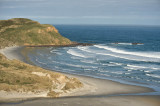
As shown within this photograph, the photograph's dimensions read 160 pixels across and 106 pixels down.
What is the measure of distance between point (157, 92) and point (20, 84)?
18.9 metres

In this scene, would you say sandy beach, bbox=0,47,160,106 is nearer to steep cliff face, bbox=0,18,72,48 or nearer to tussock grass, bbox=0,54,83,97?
tussock grass, bbox=0,54,83,97

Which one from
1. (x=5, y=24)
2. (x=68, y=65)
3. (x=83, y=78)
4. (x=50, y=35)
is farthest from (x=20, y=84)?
(x=5, y=24)

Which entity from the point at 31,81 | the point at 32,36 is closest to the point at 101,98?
the point at 31,81

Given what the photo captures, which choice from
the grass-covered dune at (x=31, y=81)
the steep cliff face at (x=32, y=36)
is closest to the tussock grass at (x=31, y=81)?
the grass-covered dune at (x=31, y=81)

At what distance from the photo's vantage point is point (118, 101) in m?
28.9

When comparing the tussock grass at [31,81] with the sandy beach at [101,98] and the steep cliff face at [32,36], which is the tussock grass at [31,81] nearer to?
the sandy beach at [101,98]

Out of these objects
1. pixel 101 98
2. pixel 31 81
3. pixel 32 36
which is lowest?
→ pixel 101 98

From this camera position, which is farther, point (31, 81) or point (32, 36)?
point (32, 36)

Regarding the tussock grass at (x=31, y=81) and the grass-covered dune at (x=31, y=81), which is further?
the tussock grass at (x=31, y=81)

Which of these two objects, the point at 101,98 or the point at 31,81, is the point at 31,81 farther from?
the point at 101,98

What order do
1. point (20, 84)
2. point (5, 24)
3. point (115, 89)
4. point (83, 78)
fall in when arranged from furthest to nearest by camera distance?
point (5, 24) → point (83, 78) → point (115, 89) → point (20, 84)

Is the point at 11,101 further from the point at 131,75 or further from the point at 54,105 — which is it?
the point at 131,75

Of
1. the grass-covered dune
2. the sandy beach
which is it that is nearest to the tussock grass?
the grass-covered dune

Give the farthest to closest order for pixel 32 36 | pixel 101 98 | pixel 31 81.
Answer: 1. pixel 32 36
2. pixel 31 81
3. pixel 101 98
